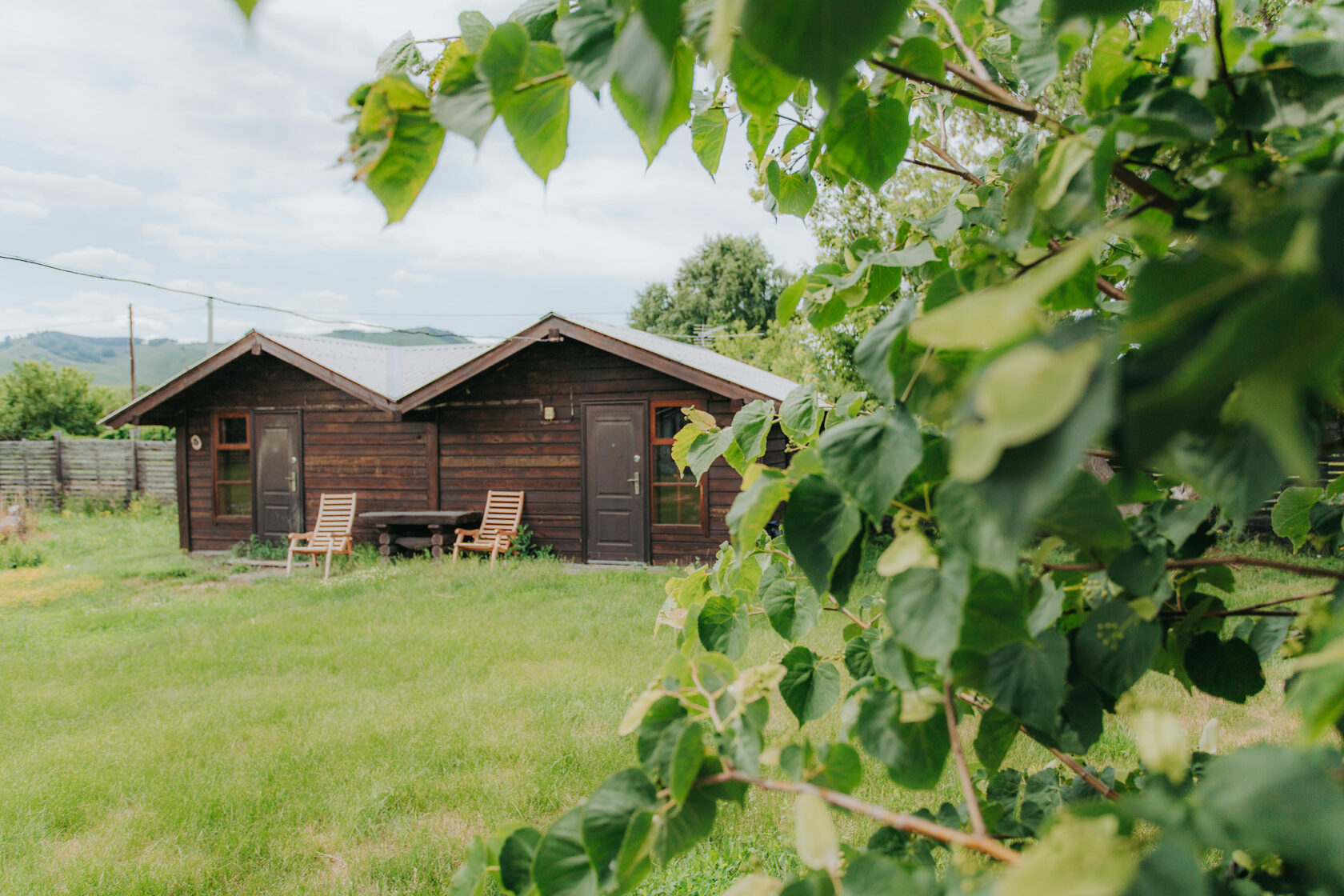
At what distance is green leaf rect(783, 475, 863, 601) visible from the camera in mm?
574

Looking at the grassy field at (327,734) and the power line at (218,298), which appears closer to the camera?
the grassy field at (327,734)

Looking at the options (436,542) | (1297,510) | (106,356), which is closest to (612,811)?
(1297,510)

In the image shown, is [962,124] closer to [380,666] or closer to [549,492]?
[549,492]

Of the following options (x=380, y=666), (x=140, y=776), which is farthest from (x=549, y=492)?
(x=140, y=776)

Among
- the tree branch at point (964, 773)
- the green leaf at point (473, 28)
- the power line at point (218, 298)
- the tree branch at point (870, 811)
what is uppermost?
the power line at point (218, 298)

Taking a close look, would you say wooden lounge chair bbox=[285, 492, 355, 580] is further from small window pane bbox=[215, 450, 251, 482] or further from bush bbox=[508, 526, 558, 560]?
bush bbox=[508, 526, 558, 560]

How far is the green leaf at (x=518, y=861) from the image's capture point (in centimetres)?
66

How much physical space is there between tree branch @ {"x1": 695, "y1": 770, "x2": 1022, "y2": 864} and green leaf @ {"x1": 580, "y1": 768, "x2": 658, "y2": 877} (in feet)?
0.16

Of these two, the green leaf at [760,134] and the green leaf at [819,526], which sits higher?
the green leaf at [760,134]

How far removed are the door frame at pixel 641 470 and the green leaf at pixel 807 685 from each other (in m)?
9.00

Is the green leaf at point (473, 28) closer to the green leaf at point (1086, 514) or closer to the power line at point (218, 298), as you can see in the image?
the green leaf at point (1086, 514)

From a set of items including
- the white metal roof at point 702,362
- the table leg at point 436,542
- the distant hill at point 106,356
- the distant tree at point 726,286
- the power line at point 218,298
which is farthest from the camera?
the distant hill at point 106,356

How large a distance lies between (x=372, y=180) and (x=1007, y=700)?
655mm

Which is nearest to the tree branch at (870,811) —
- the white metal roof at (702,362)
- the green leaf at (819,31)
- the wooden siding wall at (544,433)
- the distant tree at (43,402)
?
the green leaf at (819,31)
